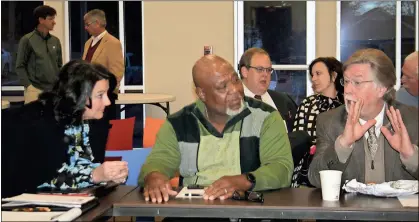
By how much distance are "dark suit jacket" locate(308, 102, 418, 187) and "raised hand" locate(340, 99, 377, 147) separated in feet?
0.26

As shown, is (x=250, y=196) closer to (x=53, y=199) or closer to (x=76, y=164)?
(x=53, y=199)

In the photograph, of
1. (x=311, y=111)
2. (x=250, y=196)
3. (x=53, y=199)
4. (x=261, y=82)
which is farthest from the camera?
(x=261, y=82)

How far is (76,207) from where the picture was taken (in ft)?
7.09

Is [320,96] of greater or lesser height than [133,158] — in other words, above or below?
above

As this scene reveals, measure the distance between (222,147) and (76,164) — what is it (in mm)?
638

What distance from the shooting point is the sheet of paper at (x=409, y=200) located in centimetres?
224

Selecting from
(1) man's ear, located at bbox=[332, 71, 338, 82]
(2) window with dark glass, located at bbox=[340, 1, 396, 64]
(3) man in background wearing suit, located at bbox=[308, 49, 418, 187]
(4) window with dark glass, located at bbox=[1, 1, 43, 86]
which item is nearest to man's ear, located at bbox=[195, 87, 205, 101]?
(3) man in background wearing suit, located at bbox=[308, 49, 418, 187]

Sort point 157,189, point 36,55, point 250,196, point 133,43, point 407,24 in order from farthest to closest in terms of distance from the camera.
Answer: point 133,43 < point 407,24 < point 36,55 < point 157,189 < point 250,196

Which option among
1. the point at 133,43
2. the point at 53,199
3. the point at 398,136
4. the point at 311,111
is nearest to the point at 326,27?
the point at 133,43

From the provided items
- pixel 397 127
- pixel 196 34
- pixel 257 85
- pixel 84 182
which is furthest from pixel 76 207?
pixel 196 34

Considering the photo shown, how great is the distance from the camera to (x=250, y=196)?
2369 mm

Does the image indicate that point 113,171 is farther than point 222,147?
No

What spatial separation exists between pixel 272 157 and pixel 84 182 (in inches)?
32.0

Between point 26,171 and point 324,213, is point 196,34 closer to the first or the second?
point 26,171
